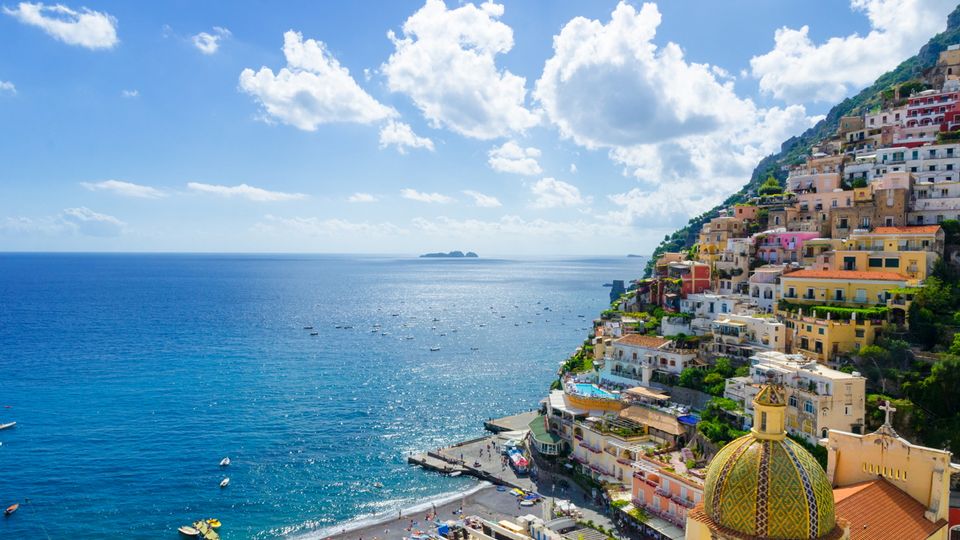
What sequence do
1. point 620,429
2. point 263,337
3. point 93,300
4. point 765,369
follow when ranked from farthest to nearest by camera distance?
point 93,300 < point 263,337 < point 620,429 < point 765,369

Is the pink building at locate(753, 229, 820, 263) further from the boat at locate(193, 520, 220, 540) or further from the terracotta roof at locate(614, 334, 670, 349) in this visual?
the boat at locate(193, 520, 220, 540)

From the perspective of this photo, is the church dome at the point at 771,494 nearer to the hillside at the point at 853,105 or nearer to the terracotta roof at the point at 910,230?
the terracotta roof at the point at 910,230

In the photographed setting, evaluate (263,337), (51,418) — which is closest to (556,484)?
(51,418)

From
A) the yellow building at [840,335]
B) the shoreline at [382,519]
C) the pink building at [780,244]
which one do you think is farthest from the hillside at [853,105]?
the shoreline at [382,519]

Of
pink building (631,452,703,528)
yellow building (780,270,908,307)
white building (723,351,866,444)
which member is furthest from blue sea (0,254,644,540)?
yellow building (780,270,908,307)

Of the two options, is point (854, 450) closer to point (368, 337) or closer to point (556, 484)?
point (556, 484)

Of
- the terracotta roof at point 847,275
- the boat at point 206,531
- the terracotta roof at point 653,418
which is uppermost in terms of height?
the terracotta roof at point 847,275
